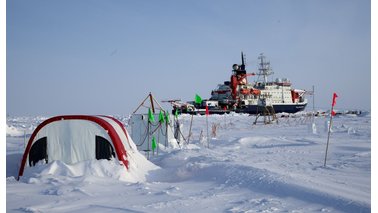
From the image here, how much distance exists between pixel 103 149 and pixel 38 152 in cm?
187

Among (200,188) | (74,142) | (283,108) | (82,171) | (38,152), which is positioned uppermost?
(283,108)

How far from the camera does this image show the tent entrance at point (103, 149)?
845 centimetres

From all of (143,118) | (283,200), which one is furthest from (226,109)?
(283,200)

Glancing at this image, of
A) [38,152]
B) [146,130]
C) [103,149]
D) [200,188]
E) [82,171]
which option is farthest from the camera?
[146,130]

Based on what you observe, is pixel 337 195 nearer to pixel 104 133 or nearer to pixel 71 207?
pixel 71 207

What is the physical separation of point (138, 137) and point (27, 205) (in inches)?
402

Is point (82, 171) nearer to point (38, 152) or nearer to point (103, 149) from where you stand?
point (103, 149)

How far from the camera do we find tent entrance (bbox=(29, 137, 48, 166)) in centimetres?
865

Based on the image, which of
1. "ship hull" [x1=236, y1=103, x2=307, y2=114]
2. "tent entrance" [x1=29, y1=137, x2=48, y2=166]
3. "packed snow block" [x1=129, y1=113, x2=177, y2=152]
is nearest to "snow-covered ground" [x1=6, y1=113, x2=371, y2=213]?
"tent entrance" [x1=29, y1=137, x2=48, y2=166]

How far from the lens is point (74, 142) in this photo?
28.1 ft

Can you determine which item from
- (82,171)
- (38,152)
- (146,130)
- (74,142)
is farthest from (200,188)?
(146,130)

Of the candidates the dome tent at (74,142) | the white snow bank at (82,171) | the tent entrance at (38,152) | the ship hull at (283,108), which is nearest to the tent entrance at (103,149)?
the dome tent at (74,142)

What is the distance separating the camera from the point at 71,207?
532 cm

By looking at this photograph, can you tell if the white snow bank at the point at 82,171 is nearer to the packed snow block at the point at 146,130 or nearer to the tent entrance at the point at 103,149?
the tent entrance at the point at 103,149
